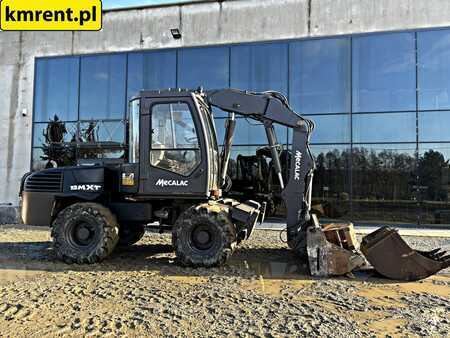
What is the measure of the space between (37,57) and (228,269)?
49.2ft

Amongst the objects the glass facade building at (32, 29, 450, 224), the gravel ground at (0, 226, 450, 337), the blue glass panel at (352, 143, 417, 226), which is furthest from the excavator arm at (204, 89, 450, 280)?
the blue glass panel at (352, 143, 417, 226)

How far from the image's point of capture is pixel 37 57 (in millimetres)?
17938

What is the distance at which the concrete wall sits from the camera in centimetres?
1459

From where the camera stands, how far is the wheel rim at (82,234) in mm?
7609

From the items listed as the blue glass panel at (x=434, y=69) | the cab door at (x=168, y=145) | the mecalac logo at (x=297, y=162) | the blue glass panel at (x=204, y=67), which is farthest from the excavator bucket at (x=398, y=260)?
the blue glass panel at (x=204, y=67)

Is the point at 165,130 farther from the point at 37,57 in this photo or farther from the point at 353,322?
the point at 37,57

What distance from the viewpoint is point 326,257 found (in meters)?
6.64

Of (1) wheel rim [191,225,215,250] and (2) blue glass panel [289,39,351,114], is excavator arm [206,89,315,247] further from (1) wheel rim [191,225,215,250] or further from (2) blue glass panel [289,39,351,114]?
(2) blue glass panel [289,39,351,114]

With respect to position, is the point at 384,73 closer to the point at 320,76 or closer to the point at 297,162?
the point at 320,76

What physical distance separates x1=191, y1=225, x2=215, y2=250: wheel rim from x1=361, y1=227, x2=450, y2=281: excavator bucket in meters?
2.58

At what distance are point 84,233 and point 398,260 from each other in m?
5.40

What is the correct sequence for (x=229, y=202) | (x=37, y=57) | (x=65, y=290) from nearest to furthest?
(x=65, y=290)
(x=229, y=202)
(x=37, y=57)

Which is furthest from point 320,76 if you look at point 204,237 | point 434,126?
point 204,237

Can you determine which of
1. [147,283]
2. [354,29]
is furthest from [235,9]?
[147,283]
